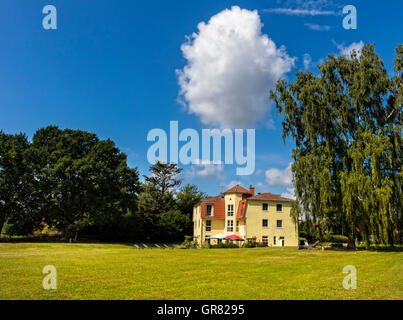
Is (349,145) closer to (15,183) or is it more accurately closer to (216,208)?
(216,208)

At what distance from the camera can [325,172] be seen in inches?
1057

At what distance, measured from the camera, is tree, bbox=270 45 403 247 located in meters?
25.4

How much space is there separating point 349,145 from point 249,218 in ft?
75.8

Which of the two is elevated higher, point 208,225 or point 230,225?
point 230,225

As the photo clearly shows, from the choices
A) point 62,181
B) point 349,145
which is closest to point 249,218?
point 349,145

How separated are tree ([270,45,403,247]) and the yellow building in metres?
18.4

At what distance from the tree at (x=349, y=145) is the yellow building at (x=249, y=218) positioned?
725 inches

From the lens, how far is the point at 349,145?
93.4 ft

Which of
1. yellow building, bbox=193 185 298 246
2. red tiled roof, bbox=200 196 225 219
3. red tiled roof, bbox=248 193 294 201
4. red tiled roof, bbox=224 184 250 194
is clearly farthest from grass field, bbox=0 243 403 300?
red tiled roof, bbox=200 196 225 219

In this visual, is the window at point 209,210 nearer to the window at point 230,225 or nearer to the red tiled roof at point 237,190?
the window at point 230,225

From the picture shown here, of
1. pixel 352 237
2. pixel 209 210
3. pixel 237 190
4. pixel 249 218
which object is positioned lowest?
pixel 352 237

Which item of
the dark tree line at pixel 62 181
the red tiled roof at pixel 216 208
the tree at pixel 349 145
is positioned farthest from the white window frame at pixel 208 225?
the tree at pixel 349 145
